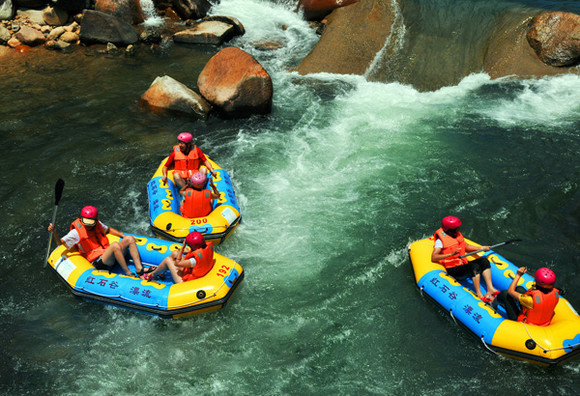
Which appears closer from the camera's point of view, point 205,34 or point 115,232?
point 115,232

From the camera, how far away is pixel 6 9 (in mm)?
15617

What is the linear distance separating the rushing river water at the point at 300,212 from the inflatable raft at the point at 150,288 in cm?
27

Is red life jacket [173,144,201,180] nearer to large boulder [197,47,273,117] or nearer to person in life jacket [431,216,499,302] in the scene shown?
large boulder [197,47,273,117]

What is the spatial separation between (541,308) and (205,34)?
13.0m

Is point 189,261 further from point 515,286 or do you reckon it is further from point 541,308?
point 541,308

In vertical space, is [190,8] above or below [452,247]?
below

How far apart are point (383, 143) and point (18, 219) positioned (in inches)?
300

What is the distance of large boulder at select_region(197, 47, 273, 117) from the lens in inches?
474

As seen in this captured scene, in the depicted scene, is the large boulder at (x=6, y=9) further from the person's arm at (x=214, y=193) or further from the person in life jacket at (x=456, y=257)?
the person in life jacket at (x=456, y=257)

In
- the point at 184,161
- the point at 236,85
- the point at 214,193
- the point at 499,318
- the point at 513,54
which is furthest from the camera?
the point at 513,54

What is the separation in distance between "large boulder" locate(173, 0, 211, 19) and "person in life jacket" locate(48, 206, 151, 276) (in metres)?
11.6

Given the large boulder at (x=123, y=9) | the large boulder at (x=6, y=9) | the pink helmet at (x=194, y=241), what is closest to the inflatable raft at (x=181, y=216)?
the pink helmet at (x=194, y=241)

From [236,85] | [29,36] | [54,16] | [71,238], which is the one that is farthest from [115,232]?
[54,16]

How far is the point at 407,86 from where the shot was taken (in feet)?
46.1
